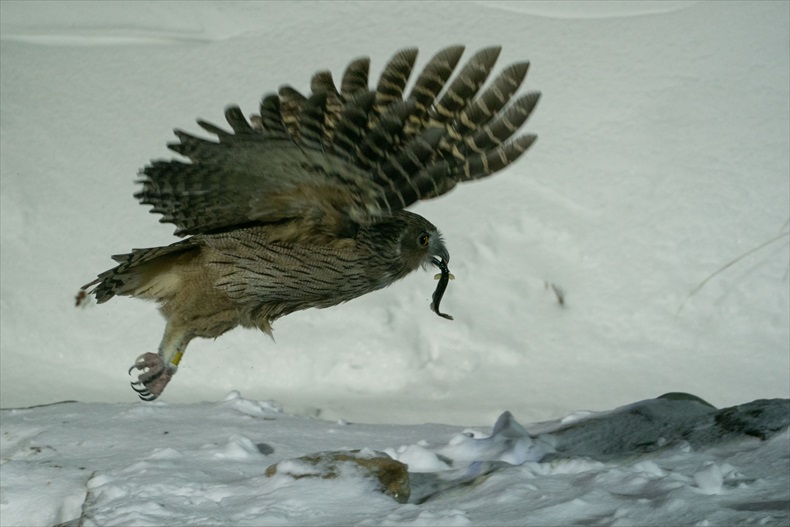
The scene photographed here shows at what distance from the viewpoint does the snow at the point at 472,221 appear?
5277mm

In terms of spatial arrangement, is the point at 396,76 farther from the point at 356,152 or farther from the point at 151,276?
the point at 151,276

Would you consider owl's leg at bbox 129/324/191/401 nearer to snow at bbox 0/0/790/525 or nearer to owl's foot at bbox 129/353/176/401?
owl's foot at bbox 129/353/176/401

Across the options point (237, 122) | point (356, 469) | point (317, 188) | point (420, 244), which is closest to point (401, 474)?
point (356, 469)

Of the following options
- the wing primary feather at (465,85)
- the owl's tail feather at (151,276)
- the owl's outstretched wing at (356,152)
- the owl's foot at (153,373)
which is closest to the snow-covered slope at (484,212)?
the owl's foot at (153,373)

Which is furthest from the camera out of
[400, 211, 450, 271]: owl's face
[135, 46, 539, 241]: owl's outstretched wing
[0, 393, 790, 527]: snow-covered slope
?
[400, 211, 450, 271]: owl's face

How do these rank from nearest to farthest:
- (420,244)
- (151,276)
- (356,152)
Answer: (356,152)
(420,244)
(151,276)

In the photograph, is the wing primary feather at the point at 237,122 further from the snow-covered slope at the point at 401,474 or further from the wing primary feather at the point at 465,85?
the snow-covered slope at the point at 401,474

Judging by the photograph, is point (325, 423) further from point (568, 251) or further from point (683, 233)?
point (683, 233)

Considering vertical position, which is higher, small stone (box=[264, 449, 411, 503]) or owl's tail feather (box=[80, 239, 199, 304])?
owl's tail feather (box=[80, 239, 199, 304])

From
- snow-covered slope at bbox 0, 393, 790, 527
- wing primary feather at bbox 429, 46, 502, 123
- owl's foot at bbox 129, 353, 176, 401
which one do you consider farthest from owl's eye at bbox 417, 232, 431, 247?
owl's foot at bbox 129, 353, 176, 401

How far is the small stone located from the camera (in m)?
3.25

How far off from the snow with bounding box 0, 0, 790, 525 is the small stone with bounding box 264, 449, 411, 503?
3.13 feet

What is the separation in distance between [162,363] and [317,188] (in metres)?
1.04

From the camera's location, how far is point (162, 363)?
368 cm
